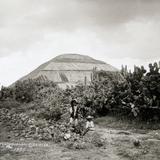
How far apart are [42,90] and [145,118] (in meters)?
10.5

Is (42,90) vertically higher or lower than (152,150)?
higher

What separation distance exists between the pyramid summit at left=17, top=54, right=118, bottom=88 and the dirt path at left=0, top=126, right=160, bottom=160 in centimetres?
1912

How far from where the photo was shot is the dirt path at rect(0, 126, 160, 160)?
9.20 metres

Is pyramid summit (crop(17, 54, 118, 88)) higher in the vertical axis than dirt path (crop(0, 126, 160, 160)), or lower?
higher

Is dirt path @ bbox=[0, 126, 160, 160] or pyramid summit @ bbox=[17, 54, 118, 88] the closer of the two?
dirt path @ bbox=[0, 126, 160, 160]

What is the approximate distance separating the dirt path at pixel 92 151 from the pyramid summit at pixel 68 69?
19.1 meters

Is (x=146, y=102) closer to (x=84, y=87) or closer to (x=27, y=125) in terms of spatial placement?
(x=27, y=125)

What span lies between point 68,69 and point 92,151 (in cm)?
2443

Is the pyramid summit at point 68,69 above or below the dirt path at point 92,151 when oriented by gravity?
above

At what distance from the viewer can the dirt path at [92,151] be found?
920 cm

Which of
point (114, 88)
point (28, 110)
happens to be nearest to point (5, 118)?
point (28, 110)

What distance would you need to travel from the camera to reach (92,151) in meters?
9.88

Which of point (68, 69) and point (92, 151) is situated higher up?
point (68, 69)

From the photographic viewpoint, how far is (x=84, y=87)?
2100 centimetres
